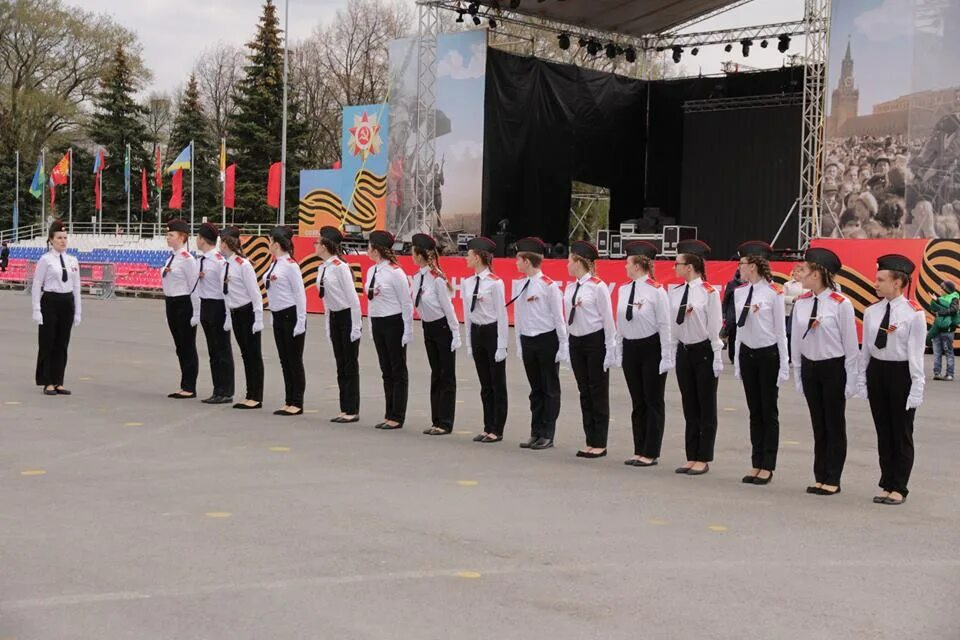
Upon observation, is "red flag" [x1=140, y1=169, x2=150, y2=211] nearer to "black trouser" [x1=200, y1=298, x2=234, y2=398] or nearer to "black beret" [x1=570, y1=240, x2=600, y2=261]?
"black trouser" [x1=200, y1=298, x2=234, y2=398]

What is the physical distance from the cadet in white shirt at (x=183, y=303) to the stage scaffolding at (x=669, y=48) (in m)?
18.8

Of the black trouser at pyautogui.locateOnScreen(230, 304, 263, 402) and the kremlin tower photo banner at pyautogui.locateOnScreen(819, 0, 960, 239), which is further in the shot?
the kremlin tower photo banner at pyautogui.locateOnScreen(819, 0, 960, 239)

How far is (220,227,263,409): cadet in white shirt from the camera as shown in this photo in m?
13.4

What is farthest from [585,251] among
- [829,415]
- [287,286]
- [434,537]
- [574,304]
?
[434,537]

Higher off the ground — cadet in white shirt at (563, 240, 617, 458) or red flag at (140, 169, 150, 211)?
red flag at (140, 169, 150, 211)

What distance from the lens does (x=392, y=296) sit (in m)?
12.2

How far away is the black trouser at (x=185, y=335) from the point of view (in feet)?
46.1

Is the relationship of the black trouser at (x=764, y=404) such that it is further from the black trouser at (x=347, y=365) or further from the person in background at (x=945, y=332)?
the person in background at (x=945, y=332)

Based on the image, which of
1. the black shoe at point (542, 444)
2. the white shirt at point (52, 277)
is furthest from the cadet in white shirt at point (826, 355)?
the white shirt at point (52, 277)

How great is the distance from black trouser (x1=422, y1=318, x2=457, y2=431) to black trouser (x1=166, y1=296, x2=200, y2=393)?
3.45 metres

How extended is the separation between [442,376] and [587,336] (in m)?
Result: 1.72

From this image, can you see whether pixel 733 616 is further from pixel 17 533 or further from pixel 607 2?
pixel 607 2

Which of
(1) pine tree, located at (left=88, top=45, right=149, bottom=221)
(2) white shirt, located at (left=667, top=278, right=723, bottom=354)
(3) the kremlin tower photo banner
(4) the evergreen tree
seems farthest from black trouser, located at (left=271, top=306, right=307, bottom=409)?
(1) pine tree, located at (left=88, top=45, right=149, bottom=221)

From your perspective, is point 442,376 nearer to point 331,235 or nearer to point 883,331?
point 331,235
